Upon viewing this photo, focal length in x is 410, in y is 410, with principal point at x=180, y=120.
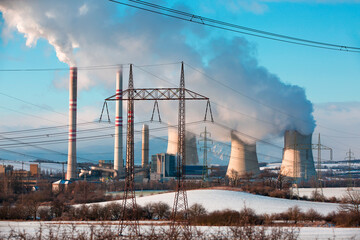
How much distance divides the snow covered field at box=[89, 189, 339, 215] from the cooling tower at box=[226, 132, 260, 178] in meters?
7.18

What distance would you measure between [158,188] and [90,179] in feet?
21.6

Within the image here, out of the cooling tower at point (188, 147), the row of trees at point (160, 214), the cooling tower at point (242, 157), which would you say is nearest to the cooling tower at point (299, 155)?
the cooling tower at point (242, 157)

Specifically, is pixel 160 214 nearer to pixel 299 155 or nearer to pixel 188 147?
pixel 299 155

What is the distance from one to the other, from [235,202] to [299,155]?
11040 mm

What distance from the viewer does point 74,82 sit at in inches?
1350

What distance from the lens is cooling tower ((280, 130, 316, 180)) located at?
3159cm

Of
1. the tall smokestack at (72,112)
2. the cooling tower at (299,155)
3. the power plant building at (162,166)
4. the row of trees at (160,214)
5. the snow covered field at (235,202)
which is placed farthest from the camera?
the power plant building at (162,166)

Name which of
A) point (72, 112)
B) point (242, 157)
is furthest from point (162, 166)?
point (72, 112)

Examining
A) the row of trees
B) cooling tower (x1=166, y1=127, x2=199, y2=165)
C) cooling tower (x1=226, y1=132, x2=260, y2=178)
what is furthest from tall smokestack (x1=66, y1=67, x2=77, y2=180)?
the row of trees

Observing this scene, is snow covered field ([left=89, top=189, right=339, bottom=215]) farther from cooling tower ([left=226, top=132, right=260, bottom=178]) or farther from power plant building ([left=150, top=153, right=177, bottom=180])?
power plant building ([left=150, top=153, right=177, bottom=180])

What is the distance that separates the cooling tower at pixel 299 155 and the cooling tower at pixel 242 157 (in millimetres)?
2647

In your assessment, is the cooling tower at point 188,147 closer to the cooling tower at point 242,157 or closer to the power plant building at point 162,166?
the power plant building at point 162,166

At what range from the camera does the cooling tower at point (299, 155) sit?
Answer: 31594 mm

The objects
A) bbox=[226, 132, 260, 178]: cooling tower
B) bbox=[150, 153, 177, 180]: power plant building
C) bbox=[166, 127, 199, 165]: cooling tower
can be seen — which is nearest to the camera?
bbox=[226, 132, 260, 178]: cooling tower
